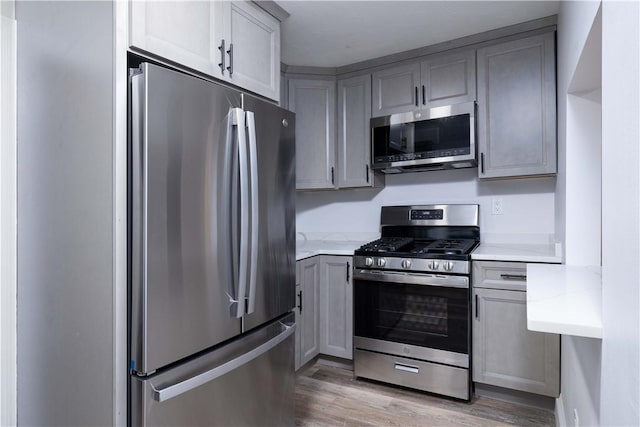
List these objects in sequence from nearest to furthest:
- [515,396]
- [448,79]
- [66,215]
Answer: [66,215], [515,396], [448,79]

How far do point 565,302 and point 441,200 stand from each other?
1890 millimetres

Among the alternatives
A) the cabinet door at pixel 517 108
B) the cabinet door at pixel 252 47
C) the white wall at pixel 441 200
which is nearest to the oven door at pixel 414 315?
the white wall at pixel 441 200

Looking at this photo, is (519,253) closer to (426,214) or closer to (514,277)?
(514,277)

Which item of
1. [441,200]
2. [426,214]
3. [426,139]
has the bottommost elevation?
[426,214]

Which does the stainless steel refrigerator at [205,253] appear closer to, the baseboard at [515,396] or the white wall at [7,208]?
the white wall at [7,208]

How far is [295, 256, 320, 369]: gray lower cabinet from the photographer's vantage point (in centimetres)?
245

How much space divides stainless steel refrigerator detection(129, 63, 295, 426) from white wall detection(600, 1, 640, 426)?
114 cm

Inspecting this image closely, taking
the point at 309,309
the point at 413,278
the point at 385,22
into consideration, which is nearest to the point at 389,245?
the point at 413,278

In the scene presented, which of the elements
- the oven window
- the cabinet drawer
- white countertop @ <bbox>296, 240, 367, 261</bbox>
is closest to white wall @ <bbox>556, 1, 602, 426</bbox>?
the cabinet drawer

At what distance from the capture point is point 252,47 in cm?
182

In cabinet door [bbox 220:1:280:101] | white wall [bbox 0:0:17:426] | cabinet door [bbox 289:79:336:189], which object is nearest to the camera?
white wall [bbox 0:0:17:426]

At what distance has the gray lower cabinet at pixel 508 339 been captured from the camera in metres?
2.06

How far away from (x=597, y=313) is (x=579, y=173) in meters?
0.95

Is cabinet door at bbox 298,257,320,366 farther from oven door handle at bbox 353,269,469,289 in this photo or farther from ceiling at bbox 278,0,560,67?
ceiling at bbox 278,0,560,67
